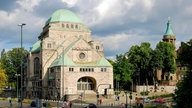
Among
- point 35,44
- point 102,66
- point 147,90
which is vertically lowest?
point 147,90

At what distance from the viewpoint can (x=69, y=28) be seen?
112 meters

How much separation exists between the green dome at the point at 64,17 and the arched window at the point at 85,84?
72.4ft

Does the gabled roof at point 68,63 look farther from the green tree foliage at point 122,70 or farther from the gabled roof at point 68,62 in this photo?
the green tree foliage at point 122,70

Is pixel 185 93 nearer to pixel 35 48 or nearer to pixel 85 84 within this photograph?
pixel 85 84

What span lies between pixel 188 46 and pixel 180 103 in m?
6.42

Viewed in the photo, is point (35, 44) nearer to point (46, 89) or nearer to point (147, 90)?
point (46, 89)

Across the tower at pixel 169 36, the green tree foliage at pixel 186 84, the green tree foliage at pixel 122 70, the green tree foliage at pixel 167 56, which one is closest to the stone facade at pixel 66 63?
the green tree foliage at pixel 122 70

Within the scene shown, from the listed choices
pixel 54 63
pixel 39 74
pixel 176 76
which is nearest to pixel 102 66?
pixel 54 63

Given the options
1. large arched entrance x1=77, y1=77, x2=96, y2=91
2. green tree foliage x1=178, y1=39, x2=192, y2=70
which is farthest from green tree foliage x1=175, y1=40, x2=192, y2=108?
large arched entrance x1=77, y1=77, x2=96, y2=91

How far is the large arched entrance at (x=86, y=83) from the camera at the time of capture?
98831mm

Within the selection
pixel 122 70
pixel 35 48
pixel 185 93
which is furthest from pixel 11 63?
pixel 185 93

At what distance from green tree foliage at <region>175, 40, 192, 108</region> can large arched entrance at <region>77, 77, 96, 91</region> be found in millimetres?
57833

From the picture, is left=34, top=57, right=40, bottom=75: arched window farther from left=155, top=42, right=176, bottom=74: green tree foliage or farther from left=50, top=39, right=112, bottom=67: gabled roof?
left=155, top=42, right=176, bottom=74: green tree foliage

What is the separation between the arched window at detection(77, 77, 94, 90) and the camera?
324 ft
